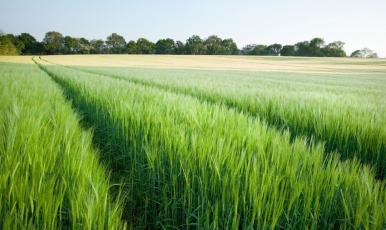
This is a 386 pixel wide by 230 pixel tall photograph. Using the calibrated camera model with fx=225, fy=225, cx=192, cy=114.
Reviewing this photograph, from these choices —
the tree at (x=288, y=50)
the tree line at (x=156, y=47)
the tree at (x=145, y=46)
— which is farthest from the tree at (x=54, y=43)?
the tree at (x=288, y=50)

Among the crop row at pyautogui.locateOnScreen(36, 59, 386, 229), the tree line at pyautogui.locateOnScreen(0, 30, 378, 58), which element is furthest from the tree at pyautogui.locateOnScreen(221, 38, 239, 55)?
the crop row at pyautogui.locateOnScreen(36, 59, 386, 229)

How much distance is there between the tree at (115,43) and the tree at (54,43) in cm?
1346

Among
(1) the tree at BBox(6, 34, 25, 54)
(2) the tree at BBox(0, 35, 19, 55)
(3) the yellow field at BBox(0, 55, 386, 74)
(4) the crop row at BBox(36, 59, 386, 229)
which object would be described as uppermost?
(1) the tree at BBox(6, 34, 25, 54)

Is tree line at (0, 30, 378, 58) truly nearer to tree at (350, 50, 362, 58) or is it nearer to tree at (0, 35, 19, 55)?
tree at (350, 50, 362, 58)

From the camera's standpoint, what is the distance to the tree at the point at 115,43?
231 ft

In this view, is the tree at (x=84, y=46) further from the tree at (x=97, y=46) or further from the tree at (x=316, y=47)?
the tree at (x=316, y=47)

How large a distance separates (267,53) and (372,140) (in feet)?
254

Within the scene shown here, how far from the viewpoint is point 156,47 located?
72625 mm

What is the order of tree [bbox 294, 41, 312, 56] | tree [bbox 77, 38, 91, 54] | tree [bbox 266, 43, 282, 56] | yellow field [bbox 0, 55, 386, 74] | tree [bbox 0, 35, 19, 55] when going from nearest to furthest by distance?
yellow field [bbox 0, 55, 386, 74], tree [bbox 0, 35, 19, 55], tree [bbox 294, 41, 312, 56], tree [bbox 77, 38, 91, 54], tree [bbox 266, 43, 282, 56]

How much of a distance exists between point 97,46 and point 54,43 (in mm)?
12155

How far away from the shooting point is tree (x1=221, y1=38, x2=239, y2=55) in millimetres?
73650

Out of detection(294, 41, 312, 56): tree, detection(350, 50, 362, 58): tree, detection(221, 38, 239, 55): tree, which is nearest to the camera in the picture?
detection(294, 41, 312, 56): tree

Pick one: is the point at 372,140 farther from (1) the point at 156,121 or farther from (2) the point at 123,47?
(2) the point at 123,47

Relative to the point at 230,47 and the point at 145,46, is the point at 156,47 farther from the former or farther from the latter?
the point at 230,47
